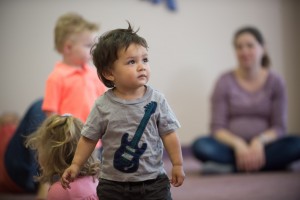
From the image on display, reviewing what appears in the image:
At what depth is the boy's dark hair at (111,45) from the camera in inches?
44.1

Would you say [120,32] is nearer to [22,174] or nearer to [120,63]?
[120,63]

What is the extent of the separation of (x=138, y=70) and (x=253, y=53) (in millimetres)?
1642

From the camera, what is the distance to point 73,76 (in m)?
1.79

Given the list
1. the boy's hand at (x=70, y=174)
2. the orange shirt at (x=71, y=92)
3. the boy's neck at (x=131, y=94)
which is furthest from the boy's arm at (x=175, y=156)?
the orange shirt at (x=71, y=92)

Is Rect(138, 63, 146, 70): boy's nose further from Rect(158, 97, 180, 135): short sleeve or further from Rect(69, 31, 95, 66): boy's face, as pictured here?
Rect(69, 31, 95, 66): boy's face

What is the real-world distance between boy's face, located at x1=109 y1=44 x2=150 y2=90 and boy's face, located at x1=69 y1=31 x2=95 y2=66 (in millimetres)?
686

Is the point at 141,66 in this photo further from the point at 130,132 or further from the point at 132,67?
the point at 130,132

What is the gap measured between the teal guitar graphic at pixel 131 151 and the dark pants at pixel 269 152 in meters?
1.46

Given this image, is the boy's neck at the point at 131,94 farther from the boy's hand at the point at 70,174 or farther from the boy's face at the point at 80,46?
the boy's face at the point at 80,46

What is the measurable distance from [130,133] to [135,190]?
131mm

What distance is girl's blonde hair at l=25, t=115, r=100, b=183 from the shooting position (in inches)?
51.6

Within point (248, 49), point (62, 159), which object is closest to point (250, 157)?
point (248, 49)

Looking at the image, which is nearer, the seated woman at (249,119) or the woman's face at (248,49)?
the seated woman at (249,119)

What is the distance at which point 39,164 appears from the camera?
1.41 m
